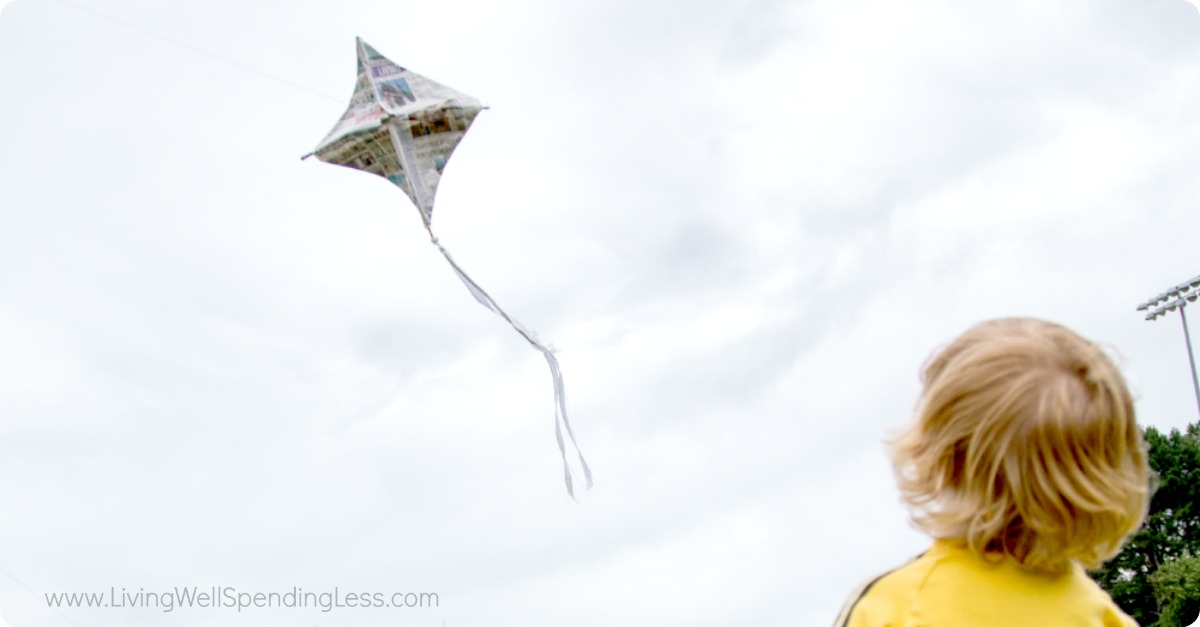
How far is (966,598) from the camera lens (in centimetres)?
157

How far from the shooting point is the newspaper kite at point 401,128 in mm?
7238

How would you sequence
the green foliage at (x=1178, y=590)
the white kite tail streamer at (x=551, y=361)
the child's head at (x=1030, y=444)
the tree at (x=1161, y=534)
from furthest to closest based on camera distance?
the tree at (x=1161, y=534)
the green foliage at (x=1178, y=590)
the white kite tail streamer at (x=551, y=361)
the child's head at (x=1030, y=444)

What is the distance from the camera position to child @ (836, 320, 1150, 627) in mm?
1546

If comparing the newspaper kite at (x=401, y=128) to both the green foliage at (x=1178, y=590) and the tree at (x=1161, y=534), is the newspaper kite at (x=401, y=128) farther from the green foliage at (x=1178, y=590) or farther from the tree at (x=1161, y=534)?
the tree at (x=1161, y=534)

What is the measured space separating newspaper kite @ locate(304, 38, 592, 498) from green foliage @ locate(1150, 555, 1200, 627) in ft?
78.5

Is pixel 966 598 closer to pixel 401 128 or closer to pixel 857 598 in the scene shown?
pixel 857 598

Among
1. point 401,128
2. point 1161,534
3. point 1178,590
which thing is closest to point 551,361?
point 401,128

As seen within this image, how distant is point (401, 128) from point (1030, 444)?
20.3ft

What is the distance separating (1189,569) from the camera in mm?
26047

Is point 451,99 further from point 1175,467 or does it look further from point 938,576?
point 1175,467

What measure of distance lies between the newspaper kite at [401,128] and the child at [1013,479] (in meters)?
5.73

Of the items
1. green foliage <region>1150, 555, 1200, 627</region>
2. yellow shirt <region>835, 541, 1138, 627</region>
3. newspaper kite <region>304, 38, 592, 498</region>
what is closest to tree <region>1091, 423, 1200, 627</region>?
green foliage <region>1150, 555, 1200, 627</region>

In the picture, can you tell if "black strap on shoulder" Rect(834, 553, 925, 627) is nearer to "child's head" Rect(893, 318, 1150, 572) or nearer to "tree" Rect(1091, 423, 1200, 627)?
"child's head" Rect(893, 318, 1150, 572)

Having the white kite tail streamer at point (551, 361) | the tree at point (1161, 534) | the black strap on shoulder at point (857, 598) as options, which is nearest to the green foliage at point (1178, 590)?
the tree at point (1161, 534)
